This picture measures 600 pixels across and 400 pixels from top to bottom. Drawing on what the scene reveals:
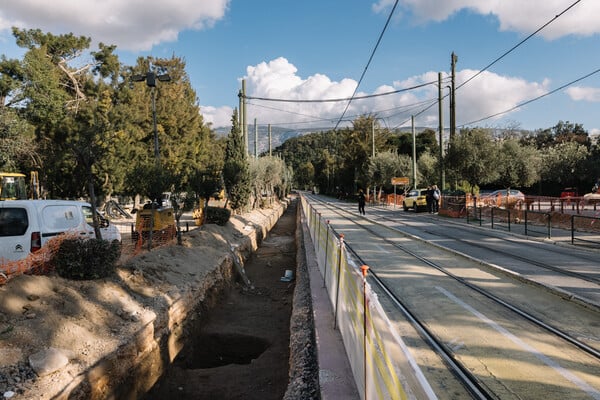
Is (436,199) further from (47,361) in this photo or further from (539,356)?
(47,361)

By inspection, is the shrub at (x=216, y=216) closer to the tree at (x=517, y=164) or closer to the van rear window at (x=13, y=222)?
the van rear window at (x=13, y=222)

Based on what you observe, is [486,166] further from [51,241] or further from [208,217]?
[51,241]

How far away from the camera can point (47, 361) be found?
5.03 meters

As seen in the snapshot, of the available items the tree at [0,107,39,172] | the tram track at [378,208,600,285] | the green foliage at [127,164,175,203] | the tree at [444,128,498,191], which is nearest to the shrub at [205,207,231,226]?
the green foliage at [127,164,175,203]

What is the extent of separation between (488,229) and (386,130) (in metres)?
44.8

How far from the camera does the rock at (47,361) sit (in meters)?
4.89

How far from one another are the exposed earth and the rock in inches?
0.8

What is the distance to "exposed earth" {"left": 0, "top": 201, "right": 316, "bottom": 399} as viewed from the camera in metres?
5.10

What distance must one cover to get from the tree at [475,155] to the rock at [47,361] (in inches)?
1016

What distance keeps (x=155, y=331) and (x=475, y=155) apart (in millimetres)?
24175

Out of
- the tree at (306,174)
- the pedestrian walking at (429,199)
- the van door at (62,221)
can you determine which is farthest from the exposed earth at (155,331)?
the tree at (306,174)

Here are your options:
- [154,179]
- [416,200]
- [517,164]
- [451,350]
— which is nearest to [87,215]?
[154,179]

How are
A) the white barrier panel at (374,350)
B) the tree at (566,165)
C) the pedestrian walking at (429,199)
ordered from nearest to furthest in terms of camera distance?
the white barrier panel at (374,350) < the pedestrian walking at (429,199) < the tree at (566,165)

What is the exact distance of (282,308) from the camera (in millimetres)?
10914
